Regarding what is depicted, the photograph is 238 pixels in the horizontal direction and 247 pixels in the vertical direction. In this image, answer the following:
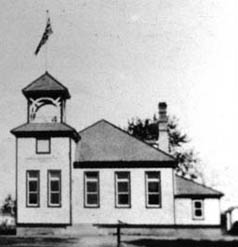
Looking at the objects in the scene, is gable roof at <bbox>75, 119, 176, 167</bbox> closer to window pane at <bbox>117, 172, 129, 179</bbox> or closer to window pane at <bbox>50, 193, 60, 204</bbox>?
window pane at <bbox>117, 172, 129, 179</bbox>

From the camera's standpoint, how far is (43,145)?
79.8 feet

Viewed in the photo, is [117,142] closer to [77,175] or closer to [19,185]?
[77,175]

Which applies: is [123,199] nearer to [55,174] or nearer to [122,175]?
[122,175]

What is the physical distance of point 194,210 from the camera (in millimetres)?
25344

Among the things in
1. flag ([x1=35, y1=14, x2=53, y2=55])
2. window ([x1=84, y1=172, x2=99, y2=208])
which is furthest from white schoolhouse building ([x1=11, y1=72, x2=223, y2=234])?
flag ([x1=35, y1=14, x2=53, y2=55])

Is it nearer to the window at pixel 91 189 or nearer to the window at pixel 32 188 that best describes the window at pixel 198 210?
the window at pixel 91 189

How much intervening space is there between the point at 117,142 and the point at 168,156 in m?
2.27

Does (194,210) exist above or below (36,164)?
below

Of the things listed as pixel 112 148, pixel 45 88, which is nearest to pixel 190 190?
pixel 112 148

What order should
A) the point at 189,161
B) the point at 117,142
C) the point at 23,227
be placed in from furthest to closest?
1. the point at 189,161
2. the point at 117,142
3. the point at 23,227

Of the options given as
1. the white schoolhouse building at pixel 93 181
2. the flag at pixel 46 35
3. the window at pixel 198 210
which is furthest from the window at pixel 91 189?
the flag at pixel 46 35

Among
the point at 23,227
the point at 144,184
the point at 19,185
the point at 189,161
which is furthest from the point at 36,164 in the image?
the point at 189,161

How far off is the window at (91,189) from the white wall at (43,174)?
0.94 m

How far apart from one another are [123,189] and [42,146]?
150 inches
